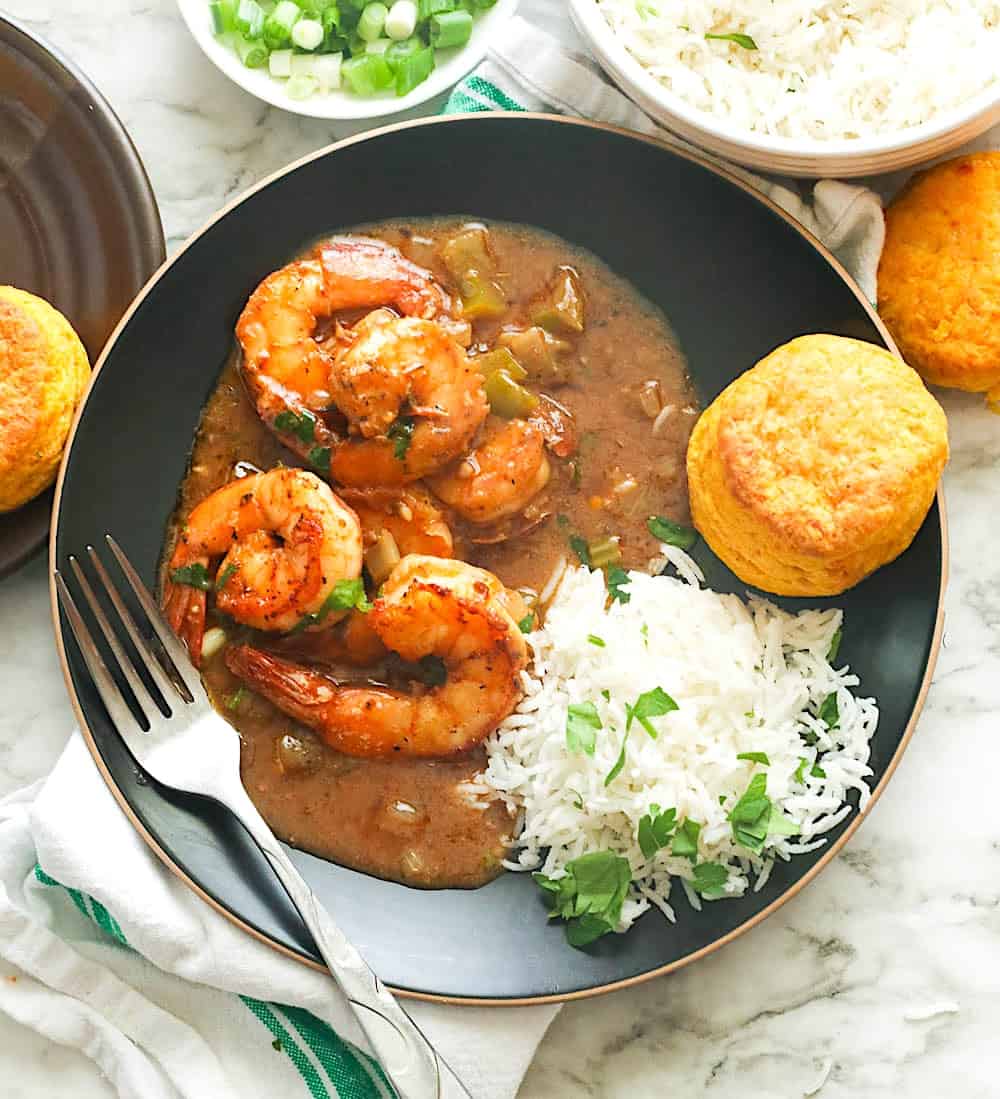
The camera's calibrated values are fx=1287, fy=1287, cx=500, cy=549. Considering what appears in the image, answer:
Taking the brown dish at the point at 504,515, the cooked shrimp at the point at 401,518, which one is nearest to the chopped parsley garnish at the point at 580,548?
the brown dish at the point at 504,515

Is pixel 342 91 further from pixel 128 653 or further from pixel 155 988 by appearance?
pixel 155 988

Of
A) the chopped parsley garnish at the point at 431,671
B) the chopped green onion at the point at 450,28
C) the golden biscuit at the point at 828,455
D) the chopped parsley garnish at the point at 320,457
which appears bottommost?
the chopped parsley garnish at the point at 431,671

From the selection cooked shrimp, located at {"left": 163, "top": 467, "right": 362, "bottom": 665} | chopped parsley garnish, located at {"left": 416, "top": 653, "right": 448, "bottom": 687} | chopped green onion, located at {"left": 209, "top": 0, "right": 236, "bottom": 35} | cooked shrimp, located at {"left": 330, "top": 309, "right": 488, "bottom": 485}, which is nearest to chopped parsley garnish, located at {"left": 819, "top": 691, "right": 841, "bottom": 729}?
chopped parsley garnish, located at {"left": 416, "top": 653, "right": 448, "bottom": 687}

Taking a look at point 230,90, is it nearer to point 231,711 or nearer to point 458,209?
point 458,209

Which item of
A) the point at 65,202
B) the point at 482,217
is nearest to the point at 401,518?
the point at 482,217

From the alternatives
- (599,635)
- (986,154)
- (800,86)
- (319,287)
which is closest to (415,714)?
(599,635)

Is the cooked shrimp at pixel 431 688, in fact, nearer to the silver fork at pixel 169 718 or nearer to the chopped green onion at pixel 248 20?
the silver fork at pixel 169 718

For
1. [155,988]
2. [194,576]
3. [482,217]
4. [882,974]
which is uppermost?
[482,217]
